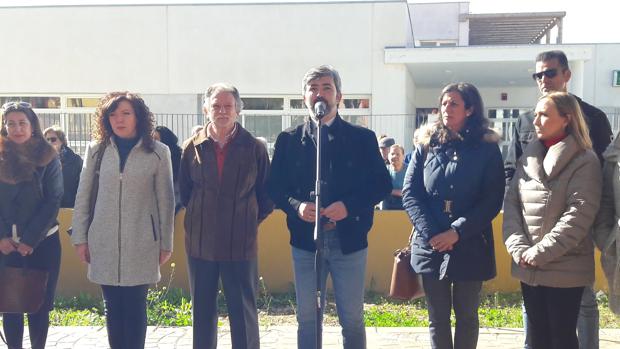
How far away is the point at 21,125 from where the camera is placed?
4.62 metres

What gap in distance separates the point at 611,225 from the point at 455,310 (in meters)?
1.07

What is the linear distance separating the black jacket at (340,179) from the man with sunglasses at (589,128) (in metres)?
0.97

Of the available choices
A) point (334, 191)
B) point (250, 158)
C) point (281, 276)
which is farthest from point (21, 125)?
point (281, 276)

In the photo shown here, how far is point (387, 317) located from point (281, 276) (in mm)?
1511

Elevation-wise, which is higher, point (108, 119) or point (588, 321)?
point (108, 119)

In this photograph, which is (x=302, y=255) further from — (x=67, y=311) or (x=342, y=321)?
(x=67, y=311)

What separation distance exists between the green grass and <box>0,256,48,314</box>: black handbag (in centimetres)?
178

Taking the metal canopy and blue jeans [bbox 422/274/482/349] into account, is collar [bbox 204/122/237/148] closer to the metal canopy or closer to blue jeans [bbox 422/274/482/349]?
blue jeans [bbox 422/274/482/349]

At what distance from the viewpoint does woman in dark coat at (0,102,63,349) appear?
4.49m

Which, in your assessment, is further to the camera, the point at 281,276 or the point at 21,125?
the point at 281,276

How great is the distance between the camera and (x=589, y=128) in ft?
13.6

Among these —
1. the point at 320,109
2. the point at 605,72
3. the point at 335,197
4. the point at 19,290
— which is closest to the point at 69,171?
the point at 19,290

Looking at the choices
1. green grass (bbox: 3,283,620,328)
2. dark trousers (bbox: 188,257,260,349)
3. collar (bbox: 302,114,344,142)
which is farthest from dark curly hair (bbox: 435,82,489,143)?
green grass (bbox: 3,283,620,328)

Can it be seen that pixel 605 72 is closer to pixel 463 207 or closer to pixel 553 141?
pixel 553 141
